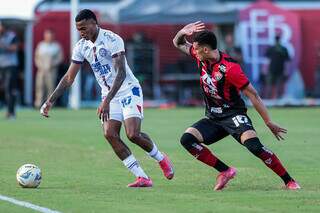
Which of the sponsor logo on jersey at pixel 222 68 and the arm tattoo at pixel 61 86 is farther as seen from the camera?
the arm tattoo at pixel 61 86

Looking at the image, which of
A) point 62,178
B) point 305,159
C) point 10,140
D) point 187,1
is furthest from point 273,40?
point 62,178

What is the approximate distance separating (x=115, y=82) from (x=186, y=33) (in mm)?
1057

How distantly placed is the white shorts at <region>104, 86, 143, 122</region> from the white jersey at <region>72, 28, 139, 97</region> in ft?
0.22

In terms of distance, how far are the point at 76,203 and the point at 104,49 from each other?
7.72 ft

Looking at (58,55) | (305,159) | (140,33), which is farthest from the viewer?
(140,33)

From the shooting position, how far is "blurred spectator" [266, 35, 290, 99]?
106 ft

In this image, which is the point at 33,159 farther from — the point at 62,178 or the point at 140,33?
the point at 140,33

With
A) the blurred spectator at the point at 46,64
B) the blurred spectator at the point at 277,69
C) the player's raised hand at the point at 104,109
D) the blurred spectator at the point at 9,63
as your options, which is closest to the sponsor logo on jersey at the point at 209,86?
the player's raised hand at the point at 104,109

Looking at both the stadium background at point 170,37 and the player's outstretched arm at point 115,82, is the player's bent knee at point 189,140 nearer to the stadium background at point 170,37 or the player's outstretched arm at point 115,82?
the player's outstretched arm at point 115,82

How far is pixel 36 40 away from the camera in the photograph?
3481 cm

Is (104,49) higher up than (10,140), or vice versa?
(104,49)

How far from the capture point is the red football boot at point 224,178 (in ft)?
39.1

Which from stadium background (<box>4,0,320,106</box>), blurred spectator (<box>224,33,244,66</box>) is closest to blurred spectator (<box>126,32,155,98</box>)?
stadium background (<box>4,0,320,106</box>)

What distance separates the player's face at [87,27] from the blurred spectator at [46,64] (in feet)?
66.6
